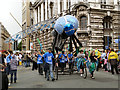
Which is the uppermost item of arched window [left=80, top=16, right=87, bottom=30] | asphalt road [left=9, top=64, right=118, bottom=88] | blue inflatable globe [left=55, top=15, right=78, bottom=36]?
arched window [left=80, top=16, right=87, bottom=30]

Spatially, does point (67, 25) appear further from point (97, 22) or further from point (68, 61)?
point (97, 22)

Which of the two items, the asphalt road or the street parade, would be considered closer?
the asphalt road

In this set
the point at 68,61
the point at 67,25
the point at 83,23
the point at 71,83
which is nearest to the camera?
the point at 71,83

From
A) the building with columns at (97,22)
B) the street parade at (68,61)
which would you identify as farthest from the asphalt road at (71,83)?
the building with columns at (97,22)

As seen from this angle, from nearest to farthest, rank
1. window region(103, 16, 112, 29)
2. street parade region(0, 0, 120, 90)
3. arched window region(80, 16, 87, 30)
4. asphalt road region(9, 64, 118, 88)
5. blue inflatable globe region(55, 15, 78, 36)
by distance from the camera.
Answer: asphalt road region(9, 64, 118, 88) < street parade region(0, 0, 120, 90) < blue inflatable globe region(55, 15, 78, 36) < arched window region(80, 16, 87, 30) < window region(103, 16, 112, 29)

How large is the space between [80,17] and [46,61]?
54.3 feet

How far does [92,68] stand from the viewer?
11930mm

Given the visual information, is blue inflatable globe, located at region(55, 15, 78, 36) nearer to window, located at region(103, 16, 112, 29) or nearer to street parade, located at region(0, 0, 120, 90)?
street parade, located at region(0, 0, 120, 90)

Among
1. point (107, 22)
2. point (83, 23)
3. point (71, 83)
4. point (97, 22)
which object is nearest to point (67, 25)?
point (71, 83)

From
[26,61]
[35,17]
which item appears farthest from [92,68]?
[35,17]

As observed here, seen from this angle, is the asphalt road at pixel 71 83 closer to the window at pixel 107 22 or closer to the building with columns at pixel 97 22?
the building with columns at pixel 97 22

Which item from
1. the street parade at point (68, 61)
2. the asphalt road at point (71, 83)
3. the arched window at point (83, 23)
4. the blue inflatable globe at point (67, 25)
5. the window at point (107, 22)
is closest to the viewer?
the asphalt road at point (71, 83)

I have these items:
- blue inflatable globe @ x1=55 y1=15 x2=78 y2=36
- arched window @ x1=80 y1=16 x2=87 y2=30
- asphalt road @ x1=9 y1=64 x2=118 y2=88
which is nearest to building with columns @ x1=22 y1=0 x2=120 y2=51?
arched window @ x1=80 y1=16 x2=87 y2=30

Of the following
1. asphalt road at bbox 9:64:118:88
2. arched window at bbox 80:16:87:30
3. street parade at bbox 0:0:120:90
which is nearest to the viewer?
asphalt road at bbox 9:64:118:88
